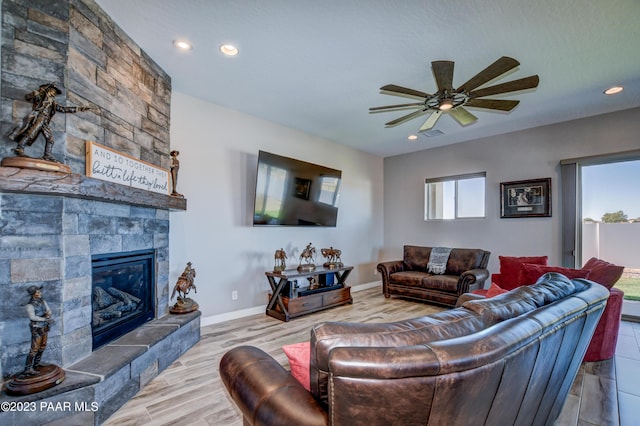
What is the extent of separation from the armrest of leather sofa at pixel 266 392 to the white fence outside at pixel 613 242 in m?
5.08

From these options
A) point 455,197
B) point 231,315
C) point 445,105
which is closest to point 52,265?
point 231,315

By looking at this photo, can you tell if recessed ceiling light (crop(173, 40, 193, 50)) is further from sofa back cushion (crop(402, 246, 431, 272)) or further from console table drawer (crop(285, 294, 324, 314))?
sofa back cushion (crop(402, 246, 431, 272))

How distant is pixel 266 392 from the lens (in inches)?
40.7

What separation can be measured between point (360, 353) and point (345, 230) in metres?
4.91

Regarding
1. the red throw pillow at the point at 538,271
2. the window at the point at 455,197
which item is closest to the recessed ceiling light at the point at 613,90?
the window at the point at 455,197

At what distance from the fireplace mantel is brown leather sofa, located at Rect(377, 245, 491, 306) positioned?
4101 millimetres

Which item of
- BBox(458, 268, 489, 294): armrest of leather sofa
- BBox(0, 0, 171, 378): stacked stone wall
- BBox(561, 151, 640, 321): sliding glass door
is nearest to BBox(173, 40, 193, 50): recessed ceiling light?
BBox(0, 0, 171, 378): stacked stone wall

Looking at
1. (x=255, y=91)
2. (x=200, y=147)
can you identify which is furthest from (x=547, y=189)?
(x=200, y=147)

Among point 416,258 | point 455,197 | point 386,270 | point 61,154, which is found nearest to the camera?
point 61,154

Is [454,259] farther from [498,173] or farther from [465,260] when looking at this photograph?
[498,173]

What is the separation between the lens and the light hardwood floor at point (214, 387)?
6.25ft

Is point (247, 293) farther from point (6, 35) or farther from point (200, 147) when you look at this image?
point (6, 35)

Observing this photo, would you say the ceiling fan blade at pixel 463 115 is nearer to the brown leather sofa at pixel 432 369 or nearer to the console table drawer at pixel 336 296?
the brown leather sofa at pixel 432 369

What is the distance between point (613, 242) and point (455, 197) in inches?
88.7
